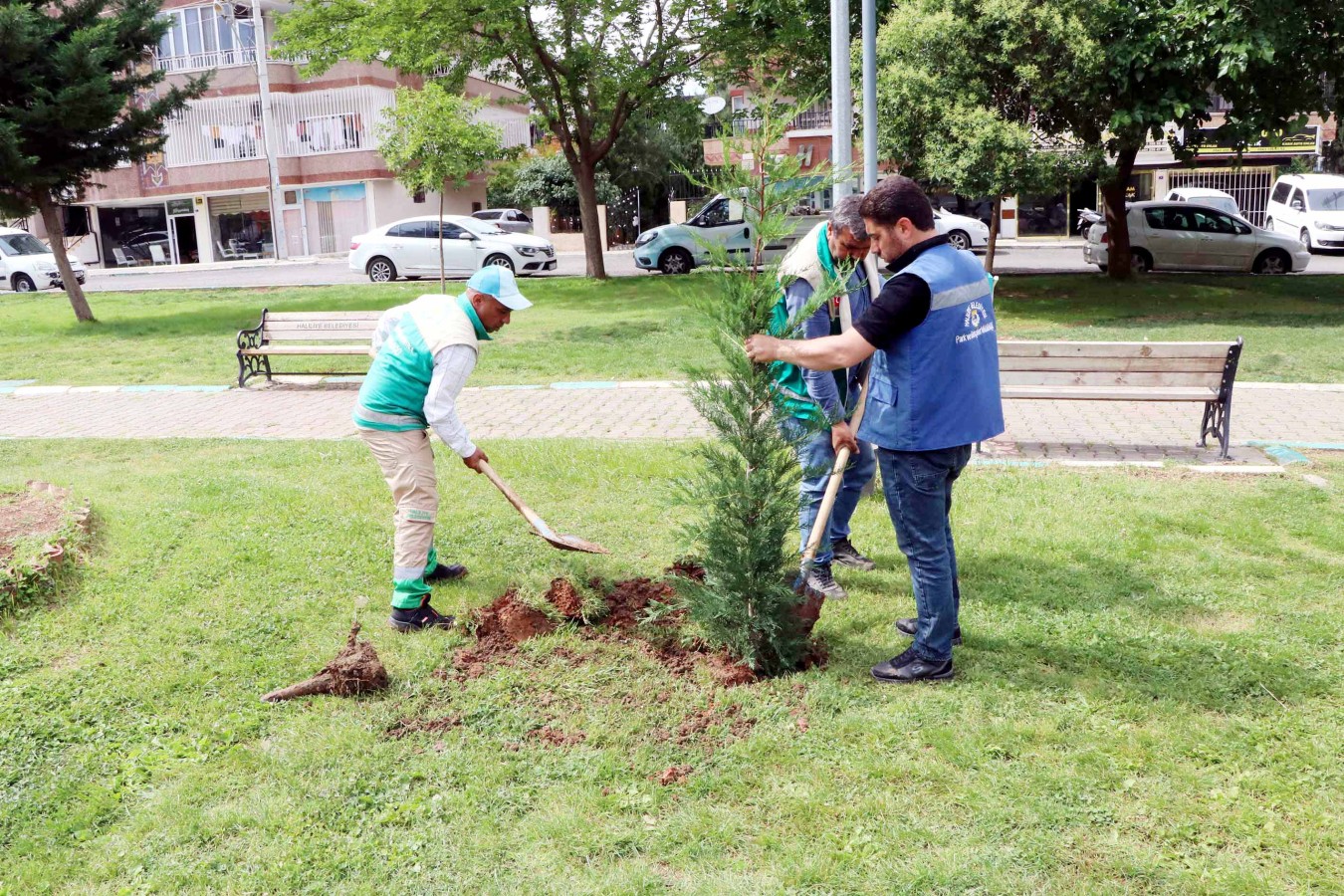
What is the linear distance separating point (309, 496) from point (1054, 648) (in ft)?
14.8

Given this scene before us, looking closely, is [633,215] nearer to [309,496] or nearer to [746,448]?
[309,496]

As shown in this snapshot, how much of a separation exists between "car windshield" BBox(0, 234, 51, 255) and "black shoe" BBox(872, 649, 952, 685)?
1121 inches

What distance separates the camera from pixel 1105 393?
777 centimetres

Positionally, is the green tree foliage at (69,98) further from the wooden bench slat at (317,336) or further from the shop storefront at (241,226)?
the shop storefront at (241,226)

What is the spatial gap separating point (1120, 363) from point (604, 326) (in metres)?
8.34

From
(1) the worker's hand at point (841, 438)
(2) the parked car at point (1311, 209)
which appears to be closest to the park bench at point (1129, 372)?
(1) the worker's hand at point (841, 438)

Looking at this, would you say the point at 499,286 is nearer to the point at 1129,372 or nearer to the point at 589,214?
the point at 1129,372

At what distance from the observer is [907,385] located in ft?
12.8

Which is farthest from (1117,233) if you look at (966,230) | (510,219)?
(510,219)

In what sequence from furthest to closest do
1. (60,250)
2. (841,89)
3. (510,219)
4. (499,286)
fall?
(510,219) → (60,250) → (841,89) → (499,286)

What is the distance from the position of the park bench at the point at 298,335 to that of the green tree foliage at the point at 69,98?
19.3ft

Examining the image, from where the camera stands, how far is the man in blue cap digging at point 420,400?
447 cm

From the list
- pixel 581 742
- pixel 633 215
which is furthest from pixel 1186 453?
pixel 633 215

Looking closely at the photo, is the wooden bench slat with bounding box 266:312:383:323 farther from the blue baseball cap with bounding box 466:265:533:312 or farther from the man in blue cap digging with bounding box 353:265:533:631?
the blue baseball cap with bounding box 466:265:533:312
